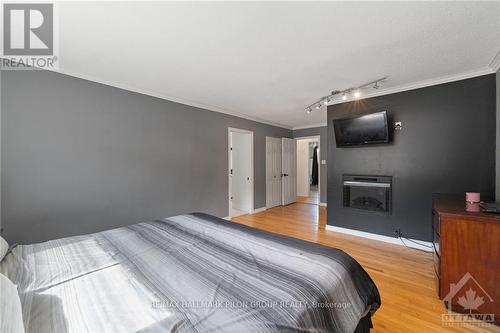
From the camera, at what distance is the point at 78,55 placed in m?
2.12

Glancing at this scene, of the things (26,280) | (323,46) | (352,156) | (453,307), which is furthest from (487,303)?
(26,280)

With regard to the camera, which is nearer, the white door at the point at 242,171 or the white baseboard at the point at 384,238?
the white baseboard at the point at 384,238

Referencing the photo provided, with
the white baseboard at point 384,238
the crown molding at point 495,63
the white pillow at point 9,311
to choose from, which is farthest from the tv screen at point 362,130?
the white pillow at point 9,311

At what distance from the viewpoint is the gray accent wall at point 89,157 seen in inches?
85.7

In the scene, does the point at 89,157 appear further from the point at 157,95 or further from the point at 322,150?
the point at 322,150

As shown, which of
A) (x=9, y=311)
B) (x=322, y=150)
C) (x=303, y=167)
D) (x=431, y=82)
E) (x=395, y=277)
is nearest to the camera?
(x=9, y=311)

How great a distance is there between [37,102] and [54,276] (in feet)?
7.33

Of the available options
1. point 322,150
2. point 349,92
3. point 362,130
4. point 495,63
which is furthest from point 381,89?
point 322,150

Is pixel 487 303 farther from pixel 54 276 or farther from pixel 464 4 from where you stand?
pixel 54 276

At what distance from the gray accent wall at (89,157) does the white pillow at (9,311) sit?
2.03 m

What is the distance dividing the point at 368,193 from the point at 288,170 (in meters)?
2.86

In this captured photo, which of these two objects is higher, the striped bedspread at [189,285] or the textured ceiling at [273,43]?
the textured ceiling at [273,43]

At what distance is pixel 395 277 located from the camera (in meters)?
2.26

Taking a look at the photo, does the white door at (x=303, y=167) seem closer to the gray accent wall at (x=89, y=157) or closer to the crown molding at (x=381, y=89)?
the crown molding at (x=381, y=89)
